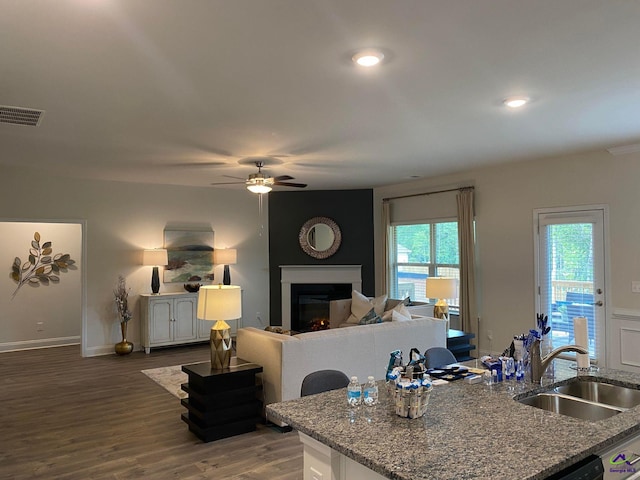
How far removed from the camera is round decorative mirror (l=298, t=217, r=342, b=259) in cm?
891

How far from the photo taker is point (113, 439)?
4.07 metres

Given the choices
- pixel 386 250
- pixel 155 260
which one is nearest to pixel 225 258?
pixel 155 260

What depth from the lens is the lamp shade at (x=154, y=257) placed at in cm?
762

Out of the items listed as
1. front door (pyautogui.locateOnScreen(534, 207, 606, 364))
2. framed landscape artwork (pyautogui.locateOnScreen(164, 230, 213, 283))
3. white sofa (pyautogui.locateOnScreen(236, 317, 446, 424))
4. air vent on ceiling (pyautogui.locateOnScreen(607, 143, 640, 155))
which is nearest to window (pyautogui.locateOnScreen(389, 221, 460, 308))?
front door (pyautogui.locateOnScreen(534, 207, 606, 364))

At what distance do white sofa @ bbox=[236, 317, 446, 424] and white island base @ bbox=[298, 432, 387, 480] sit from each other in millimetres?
2217

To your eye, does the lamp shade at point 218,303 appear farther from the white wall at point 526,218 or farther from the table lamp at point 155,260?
the white wall at point 526,218

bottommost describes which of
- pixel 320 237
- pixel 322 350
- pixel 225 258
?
pixel 322 350

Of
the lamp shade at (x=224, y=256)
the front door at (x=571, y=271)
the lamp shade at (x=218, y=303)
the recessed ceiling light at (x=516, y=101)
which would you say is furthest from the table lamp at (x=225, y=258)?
the recessed ceiling light at (x=516, y=101)

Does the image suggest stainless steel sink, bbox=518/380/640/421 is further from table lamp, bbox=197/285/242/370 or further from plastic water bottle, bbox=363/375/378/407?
table lamp, bbox=197/285/242/370

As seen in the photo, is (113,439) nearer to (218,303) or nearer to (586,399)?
(218,303)

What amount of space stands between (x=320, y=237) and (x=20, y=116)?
566cm

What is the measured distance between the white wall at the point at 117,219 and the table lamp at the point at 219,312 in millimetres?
4029

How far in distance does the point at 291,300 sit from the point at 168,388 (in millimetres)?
3674

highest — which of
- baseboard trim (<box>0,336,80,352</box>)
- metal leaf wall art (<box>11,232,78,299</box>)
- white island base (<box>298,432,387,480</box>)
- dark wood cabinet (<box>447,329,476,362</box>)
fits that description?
metal leaf wall art (<box>11,232,78,299</box>)
